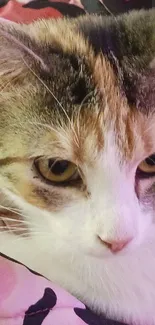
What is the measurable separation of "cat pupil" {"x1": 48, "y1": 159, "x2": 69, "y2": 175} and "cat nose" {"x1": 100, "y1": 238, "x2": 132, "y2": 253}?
0.10 meters

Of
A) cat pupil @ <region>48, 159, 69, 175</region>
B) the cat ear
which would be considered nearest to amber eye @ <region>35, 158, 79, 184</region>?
cat pupil @ <region>48, 159, 69, 175</region>

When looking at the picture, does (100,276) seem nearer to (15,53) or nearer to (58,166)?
(58,166)

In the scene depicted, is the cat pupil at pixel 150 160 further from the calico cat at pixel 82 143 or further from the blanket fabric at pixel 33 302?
the blanket fabric at pixel 33 302

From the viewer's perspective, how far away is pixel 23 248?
78 centimetres

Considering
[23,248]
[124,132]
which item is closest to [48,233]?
[23,248]

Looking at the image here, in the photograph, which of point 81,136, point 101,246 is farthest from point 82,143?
point 101,246

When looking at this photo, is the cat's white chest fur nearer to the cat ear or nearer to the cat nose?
the cat nose

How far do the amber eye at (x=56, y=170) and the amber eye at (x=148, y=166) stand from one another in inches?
3.4

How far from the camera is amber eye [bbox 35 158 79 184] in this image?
0.70 metres

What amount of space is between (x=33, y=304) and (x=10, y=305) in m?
0.03

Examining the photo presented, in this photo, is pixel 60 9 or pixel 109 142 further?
pixel 60 9

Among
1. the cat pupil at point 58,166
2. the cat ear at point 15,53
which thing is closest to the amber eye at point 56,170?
the cat pupil at point 58,166

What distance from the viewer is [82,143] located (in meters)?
0.69

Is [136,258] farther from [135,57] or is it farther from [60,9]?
[60,9]
